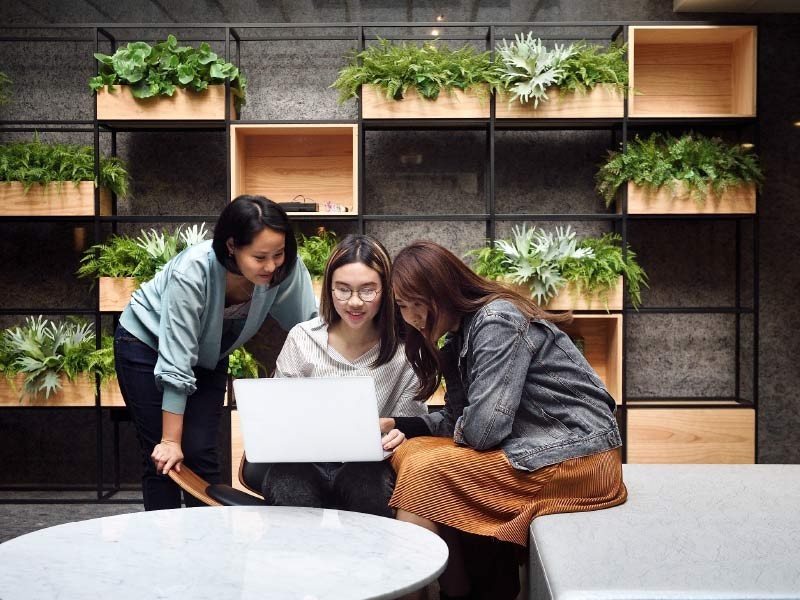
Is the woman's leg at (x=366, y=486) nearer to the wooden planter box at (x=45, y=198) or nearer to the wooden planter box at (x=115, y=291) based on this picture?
the wooden planter box at (x=115, y=291)

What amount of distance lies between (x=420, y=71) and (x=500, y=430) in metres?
2.08

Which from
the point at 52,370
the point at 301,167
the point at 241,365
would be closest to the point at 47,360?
the point at 52,370

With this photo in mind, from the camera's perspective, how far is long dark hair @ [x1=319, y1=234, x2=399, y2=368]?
6.63ft

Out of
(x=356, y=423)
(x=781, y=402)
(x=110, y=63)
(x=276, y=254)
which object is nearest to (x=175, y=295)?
(x=276, y=254)

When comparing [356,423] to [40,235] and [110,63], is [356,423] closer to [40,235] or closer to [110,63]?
[110,63]

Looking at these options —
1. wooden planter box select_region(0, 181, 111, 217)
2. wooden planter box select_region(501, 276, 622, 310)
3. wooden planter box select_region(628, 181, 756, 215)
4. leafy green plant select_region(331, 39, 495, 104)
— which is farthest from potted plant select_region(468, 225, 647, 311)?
wooden planter box select_region(0, 181, 111, 217)

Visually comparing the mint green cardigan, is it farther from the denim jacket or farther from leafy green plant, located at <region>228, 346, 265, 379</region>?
leafy green plant, located at <region>228, 346, 265, 379</region>

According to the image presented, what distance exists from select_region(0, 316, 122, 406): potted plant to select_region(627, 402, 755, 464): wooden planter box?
7.96ft

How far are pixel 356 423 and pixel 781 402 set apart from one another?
3.06 metres

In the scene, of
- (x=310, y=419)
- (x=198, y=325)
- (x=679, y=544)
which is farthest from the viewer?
(x=198, y=325)

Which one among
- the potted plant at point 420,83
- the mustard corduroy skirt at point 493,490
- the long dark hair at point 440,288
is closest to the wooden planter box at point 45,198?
the potted plant at point 420,83

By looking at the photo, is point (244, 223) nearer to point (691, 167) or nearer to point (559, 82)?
point (559, 82)

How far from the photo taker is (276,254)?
2.06m

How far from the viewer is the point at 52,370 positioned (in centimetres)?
334
